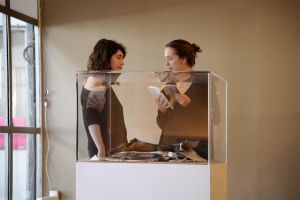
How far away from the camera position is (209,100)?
183 cm

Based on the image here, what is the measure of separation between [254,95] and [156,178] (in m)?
2.47

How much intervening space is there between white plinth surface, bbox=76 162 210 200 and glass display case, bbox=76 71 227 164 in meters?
0.03

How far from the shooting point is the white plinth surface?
177 cm

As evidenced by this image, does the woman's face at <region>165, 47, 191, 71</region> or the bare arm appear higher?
the woman's face at <region>165, 47, 191, 71</region>

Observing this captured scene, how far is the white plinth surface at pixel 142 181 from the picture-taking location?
1.77 meters

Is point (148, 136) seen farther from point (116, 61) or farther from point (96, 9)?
point (96, 9)

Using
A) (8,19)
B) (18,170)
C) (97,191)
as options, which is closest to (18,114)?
(18,170)

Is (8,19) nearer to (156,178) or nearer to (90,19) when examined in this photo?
(90,19)

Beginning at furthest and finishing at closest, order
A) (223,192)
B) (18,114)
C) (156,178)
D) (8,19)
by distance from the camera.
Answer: (18,114) → (8,19) → (223,192) → (156,178)

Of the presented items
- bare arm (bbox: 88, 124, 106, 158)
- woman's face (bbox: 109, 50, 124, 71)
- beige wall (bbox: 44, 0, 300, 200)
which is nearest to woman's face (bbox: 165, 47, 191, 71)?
woman's face (bbox: 109, 50, 124, 71)

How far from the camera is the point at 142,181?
71.0 inches

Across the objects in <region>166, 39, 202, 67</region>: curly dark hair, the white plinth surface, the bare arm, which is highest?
<region>166, 39, 202, 67</region>: curly dark hair

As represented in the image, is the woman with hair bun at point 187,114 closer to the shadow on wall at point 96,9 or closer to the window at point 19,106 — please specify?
the window at point 19,106

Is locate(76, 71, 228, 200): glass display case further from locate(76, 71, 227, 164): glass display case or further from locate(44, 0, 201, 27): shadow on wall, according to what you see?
locate(44, 0, 201, 27): shadow on wall
